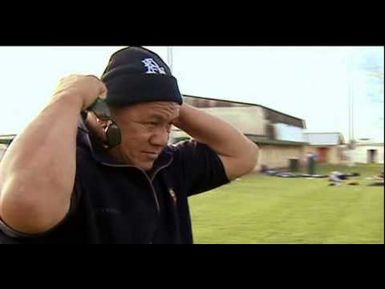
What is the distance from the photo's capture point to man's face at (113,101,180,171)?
37.1 inches

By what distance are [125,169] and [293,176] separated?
5.84 metres

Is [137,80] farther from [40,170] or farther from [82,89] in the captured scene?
[40,170]

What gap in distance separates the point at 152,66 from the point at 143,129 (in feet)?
0.38

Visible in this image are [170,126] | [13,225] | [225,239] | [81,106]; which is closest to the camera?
[13,225]

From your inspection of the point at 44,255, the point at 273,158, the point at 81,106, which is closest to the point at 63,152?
the point at 81,106

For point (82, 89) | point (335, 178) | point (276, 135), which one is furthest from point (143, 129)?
point (335, 178)

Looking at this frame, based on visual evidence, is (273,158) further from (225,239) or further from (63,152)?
(63,152)

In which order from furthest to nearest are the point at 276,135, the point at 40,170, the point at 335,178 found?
the point at 335,178 → the point at 276,135 → the point at 40,170

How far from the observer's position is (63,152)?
0.80m

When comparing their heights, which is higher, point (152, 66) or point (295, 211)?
point (152, 66)

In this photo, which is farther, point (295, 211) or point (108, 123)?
point (295, 211)

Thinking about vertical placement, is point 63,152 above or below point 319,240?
above

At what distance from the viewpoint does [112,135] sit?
0.91 meters

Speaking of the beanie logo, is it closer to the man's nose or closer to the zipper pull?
the man's nose
